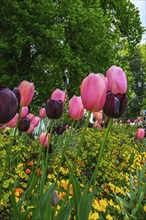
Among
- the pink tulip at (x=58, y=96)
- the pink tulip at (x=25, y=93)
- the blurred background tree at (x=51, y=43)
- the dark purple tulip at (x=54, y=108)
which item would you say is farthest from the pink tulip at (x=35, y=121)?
the blurred background tree at (x=51, y=43)

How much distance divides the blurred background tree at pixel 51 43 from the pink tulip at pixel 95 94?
15.4 meters

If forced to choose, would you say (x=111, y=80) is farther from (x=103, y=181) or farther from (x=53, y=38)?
(x=53, y=38)

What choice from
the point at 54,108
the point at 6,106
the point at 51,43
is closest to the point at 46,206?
the point at 6,106

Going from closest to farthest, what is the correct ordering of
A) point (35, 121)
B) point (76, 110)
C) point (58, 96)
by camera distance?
point (76, 110) → point (58, 96) → point (35, 121)

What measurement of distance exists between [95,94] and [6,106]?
0.38 meters

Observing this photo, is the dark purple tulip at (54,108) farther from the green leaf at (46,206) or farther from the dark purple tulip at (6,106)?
the dark purple tulip at (6,106)

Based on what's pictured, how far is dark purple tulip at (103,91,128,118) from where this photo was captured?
150 centimetres

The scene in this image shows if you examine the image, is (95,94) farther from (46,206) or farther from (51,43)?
(51,43)

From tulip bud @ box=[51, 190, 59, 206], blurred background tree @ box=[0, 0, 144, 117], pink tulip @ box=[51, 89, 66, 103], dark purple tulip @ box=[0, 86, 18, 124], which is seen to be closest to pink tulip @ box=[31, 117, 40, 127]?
pink tulip @ box=[51, 89, 66, 103]

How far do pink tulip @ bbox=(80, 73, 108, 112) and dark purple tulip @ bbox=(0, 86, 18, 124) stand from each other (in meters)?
0.32

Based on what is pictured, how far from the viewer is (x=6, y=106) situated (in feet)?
4.32

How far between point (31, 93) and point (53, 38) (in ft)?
51.6

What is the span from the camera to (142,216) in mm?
3139

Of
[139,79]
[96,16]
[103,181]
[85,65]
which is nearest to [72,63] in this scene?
[85,65]
